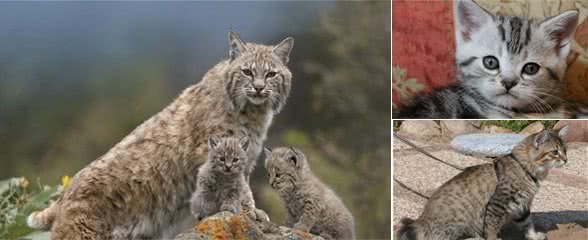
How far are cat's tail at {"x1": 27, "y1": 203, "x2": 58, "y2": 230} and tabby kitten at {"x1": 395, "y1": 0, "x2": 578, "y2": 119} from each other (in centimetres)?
298

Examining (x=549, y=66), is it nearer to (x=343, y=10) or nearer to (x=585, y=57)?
(x=585, y=57)

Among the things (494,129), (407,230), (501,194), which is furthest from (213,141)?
(494,129)

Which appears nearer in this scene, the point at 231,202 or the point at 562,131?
the point at 231,202

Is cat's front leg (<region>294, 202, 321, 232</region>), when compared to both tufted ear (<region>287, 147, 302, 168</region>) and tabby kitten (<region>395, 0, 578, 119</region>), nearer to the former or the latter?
tufted ear (<region>287, 147, 302, 168</region>)

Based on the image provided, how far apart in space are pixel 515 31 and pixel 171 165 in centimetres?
264

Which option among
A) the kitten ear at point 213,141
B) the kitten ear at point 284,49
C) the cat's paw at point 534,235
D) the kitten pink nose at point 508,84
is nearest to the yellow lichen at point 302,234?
the kitten ear at point 213,141

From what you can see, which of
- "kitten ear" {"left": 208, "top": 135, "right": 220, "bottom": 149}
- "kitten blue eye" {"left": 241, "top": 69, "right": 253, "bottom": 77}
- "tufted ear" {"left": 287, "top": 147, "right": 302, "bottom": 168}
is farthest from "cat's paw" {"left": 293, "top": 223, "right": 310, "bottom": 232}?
"kitten blue eye" {"left": 241, "top": 69, "right": 253, "bottom": 77}

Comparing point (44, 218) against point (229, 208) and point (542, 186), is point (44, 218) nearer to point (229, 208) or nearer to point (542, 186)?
point (229, 208)

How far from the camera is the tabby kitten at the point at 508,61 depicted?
836cm

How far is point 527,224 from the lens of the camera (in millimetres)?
8422

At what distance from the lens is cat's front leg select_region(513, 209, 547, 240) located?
8.39m

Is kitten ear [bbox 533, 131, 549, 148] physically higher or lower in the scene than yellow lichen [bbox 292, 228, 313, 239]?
higher

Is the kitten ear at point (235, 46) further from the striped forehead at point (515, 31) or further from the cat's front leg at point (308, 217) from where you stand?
the striped forehead at point (515, 31)

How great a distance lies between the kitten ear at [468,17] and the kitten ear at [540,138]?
34.5 inches
